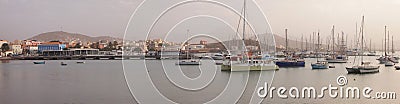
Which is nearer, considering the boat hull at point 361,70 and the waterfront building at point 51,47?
the boat hull at point 361,70

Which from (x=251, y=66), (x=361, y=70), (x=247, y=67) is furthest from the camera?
(x=251, y=66)

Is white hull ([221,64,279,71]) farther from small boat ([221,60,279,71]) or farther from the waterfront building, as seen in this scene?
the waterfront building

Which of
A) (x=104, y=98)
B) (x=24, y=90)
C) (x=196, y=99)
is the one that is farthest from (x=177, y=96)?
(x=24, y=90)

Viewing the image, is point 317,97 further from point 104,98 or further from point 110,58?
point 110,58

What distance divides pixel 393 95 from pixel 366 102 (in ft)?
5.69

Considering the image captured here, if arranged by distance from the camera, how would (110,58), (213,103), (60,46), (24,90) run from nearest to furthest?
(213,103) < (24,90) < (110,58) < (60,46)

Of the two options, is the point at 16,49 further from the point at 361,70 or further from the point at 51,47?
the point at 361,70

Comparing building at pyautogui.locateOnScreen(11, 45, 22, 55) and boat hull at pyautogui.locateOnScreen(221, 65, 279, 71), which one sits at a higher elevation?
building at pyautogui.locateOnScreen(11, 45, 22, 55)

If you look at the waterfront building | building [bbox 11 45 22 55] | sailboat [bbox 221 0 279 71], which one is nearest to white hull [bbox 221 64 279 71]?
sailboat [bbox 221 0 279 71]

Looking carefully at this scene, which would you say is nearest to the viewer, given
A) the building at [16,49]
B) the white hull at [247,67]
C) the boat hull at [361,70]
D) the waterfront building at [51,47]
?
the boat hull at [361,70]

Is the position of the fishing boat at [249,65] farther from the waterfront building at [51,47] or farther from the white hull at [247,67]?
the waterfront building at [51,47]

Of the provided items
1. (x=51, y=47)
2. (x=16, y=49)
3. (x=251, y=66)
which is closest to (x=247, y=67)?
(x=251, y=66)

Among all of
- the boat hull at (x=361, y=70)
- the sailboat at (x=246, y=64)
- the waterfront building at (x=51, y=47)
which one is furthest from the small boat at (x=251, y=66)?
the waterfront building at (x=51, y=47)

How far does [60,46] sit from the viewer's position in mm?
50531
